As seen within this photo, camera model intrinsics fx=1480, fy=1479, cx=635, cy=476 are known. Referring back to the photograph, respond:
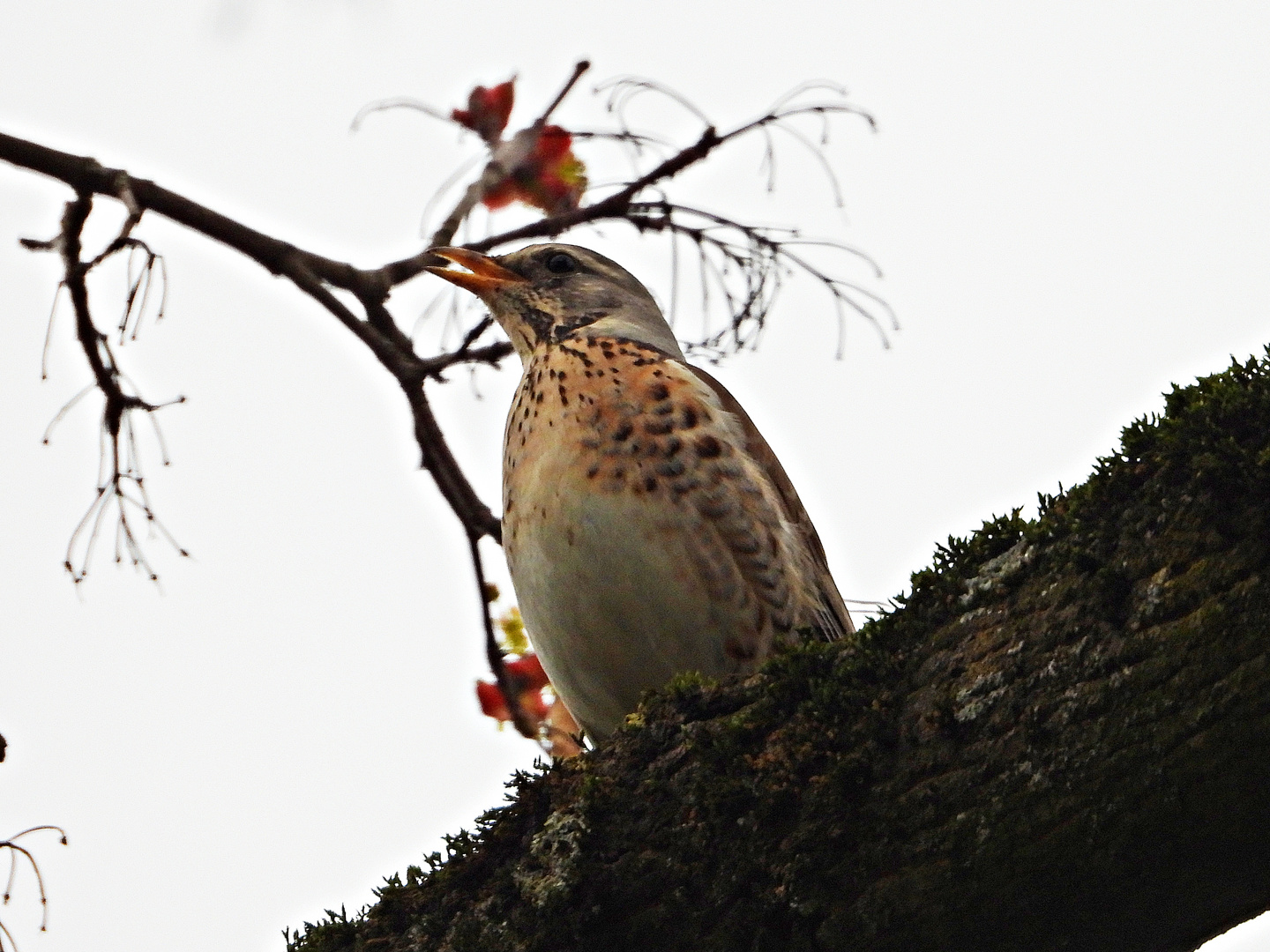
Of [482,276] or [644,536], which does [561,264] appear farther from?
[644,536]

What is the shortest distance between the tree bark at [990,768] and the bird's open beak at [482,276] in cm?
297

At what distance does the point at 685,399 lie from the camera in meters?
5.05

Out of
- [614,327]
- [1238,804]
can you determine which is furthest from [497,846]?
[614,327]

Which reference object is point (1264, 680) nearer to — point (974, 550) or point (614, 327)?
point (974, 550)

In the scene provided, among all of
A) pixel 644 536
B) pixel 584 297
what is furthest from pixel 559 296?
pixel 644 536

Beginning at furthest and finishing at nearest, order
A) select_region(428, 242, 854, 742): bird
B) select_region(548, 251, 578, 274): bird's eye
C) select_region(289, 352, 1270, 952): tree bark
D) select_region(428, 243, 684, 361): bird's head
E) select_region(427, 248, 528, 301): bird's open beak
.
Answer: select_region(548, 251, 578, 274): bird's eye, select_region(428, 243, 684, 361): bird's head, select_region(427, 248, 528, 301): bird's open beak, select_region(428, 242, 854, 742): bird, select_region(289, 352, 1270, 952): tree bark

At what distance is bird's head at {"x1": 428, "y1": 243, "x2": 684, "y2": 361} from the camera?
589 centimetres

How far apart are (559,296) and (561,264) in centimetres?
20

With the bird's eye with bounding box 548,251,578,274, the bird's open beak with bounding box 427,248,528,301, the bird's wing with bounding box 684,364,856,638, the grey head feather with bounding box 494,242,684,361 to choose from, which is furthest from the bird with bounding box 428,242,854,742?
the bird's eye with bounding box 548,251,578,274

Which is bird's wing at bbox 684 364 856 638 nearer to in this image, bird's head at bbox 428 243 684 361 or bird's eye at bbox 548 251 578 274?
bird's head at bbox 428 243 684 361

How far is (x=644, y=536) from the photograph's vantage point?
4.61 m

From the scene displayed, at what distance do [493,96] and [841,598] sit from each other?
2196 mm

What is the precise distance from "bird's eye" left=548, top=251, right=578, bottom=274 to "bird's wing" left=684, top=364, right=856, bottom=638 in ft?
3.33

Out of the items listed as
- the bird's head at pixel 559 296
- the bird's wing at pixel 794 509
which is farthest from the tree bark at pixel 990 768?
the bird's head at pixel 559 296
